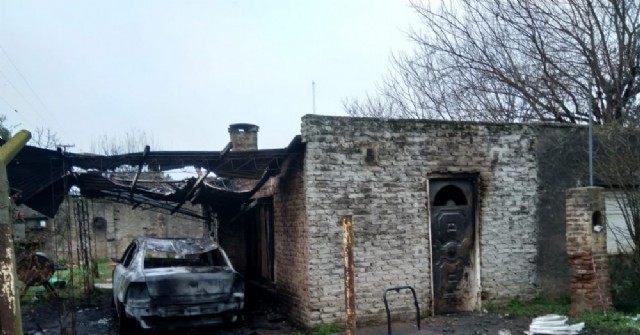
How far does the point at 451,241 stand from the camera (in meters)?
9.13

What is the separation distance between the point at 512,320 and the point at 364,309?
2550 millimetres

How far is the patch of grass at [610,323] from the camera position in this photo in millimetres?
7496

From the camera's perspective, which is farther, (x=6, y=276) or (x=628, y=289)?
(x=628, y=289)

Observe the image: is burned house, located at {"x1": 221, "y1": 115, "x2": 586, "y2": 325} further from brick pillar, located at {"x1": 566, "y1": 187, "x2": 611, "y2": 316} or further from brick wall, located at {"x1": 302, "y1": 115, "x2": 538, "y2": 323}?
brick pillar, located at {"x1": 566, "y1": 187, "x2": 611, "y2": 316}

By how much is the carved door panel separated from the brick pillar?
1656mm

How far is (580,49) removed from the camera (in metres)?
12.9

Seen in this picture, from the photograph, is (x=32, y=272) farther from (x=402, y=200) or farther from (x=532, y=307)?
(x=532, y=307)

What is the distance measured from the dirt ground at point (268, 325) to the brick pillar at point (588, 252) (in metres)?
1.02

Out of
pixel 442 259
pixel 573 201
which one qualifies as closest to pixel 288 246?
pixel 442 259

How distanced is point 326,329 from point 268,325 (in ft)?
4.41

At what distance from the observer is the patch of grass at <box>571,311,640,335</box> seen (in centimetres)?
750

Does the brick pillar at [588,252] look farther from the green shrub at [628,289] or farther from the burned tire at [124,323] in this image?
the burned tire at [124,323]

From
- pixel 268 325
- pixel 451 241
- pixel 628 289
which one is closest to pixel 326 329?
pixel 268 325

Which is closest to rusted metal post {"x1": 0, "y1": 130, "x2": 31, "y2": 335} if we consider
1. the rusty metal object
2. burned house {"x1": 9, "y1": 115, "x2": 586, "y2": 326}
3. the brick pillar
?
burned house {"x1": 9, "y1": 115, "x2": 586, "y2": 326}
